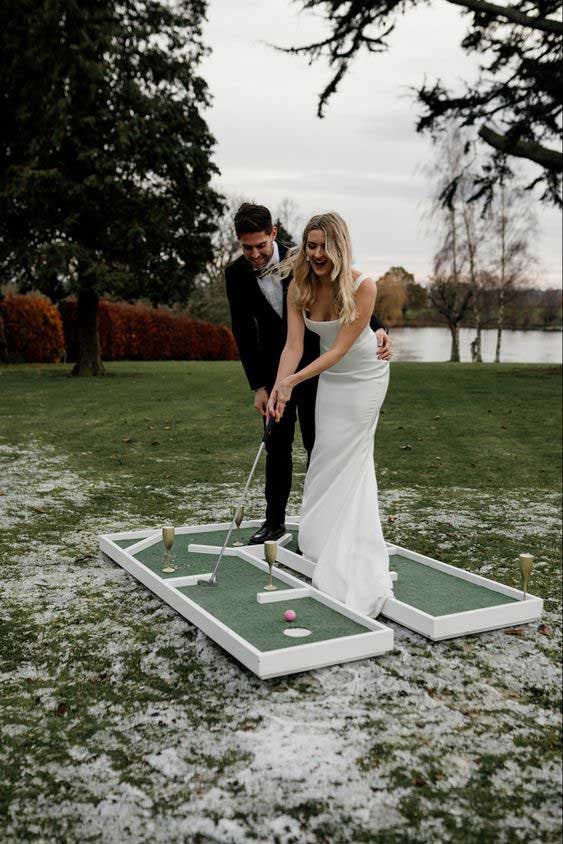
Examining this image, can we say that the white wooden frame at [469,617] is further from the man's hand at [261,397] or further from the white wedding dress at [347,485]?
the man's hand at [261,397]

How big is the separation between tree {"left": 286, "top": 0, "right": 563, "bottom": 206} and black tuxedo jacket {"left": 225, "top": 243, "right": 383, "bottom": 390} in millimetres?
10004

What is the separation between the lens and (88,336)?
21.6 metres

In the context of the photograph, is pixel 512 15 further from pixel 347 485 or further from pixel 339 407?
pixel 347 485

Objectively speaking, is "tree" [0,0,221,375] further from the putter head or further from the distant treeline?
the distant treeline

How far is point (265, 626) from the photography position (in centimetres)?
380

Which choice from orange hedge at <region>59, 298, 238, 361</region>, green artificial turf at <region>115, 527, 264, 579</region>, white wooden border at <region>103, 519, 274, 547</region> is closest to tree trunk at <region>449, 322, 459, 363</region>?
orange hedge at <region>59, 298, 238, 361</region>

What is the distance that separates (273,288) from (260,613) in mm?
2136

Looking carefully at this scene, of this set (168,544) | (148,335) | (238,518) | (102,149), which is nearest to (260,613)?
(168,544)

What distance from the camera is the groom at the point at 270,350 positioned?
5.11m

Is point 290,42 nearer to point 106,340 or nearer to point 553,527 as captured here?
point 553,527

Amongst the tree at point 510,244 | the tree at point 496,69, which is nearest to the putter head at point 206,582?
the tree at point 496,69

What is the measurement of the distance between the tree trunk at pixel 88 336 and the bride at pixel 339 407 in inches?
679

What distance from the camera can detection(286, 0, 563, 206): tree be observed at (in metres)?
13.6

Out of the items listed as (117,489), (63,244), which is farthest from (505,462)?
(63,244)
